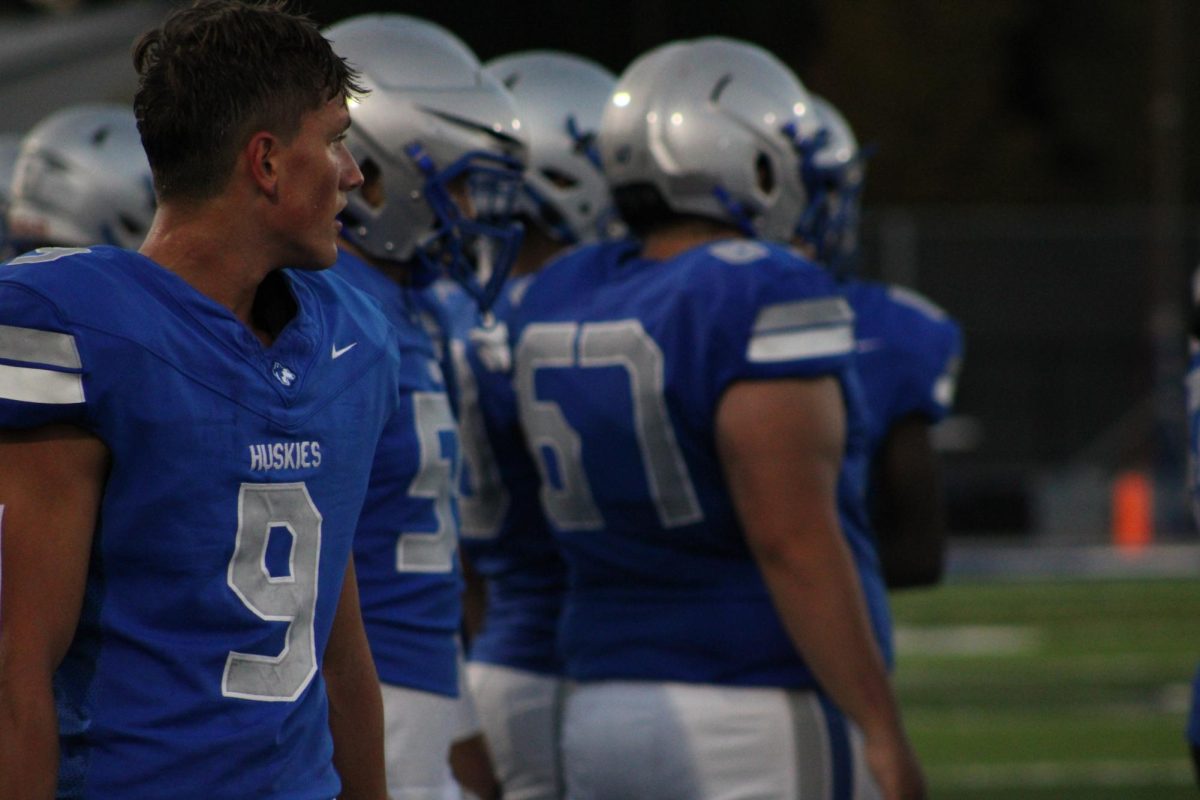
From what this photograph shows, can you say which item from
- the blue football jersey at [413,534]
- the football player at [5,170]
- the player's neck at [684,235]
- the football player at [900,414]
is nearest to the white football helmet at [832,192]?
the football player at [900,414]

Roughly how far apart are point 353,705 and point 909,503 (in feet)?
5.42

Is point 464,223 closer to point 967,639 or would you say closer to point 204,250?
point 204,250

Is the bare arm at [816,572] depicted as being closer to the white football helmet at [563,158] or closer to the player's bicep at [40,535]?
the player's bicep at [40,535]

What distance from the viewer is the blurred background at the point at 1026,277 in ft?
27.7

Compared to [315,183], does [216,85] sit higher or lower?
higher

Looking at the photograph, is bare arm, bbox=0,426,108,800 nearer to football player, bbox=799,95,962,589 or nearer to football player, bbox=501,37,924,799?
football player, bbox=501,37,924,799

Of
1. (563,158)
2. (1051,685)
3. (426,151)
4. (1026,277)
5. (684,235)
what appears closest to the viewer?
(426,151)

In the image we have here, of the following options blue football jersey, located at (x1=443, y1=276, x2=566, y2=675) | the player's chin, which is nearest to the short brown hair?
the player's chin

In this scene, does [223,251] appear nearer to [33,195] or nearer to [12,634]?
[12,634]

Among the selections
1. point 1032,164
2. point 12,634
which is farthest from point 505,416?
point 1032,164

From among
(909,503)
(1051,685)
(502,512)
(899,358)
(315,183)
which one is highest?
(315,183)

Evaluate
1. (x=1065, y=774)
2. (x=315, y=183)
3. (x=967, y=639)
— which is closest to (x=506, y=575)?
(x=315, y=183)

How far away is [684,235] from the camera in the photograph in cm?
280

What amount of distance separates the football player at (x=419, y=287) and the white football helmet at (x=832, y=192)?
0.53 m
